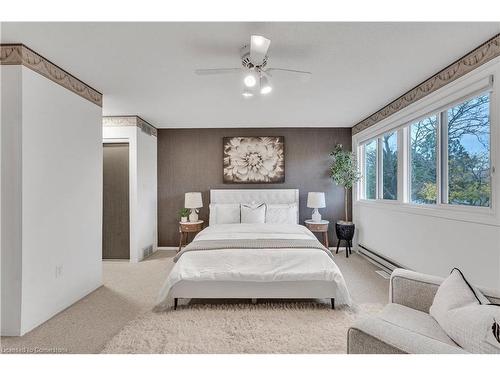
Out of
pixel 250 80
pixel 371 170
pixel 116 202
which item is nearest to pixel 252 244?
pixel 250 80

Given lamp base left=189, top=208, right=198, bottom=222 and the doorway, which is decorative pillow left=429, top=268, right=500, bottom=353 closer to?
lamp base left=189, top=208, right=198, bottom=222

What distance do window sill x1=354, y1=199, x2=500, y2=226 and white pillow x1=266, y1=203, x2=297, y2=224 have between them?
5.07 ft

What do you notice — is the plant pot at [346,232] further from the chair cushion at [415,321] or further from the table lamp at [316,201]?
the chair cushion at [415,321]

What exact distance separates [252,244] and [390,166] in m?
2.63

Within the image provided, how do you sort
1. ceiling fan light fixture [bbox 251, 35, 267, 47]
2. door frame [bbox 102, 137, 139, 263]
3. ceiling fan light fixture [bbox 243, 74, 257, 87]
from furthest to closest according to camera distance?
door frame [bbox 102, 137, 139, 263], ceiling fan light fixture [bbox 243, 74, 257, 87], ceiling fan light fixture [bbox 251, 35, 267, 47]

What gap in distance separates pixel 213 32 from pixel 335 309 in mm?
2812

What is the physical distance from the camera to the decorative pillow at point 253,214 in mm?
4516

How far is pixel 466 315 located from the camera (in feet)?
4.11

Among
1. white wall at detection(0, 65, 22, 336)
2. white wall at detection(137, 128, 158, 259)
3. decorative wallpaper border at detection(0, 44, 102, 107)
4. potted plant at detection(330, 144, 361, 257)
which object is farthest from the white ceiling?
potted plant at detection(330, 144, 361, 257)

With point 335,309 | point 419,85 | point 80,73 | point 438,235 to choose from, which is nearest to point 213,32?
point 80,73

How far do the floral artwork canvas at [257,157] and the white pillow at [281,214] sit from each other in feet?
2.16

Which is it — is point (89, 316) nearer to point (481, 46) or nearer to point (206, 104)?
point (206, 104)

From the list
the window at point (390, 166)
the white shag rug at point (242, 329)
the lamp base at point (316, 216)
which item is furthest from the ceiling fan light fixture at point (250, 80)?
the lamp base at point (316, 216)

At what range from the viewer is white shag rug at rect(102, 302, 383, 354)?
2014 millimetres
